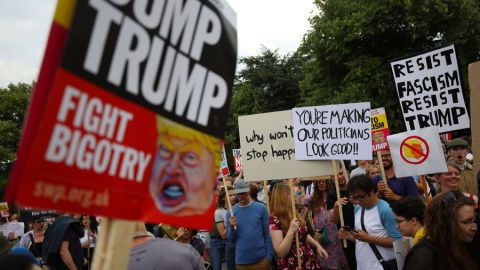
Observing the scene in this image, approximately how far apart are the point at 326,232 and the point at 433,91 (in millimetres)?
2515

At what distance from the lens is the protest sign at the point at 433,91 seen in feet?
18.5

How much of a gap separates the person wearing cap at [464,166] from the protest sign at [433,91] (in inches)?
23.2

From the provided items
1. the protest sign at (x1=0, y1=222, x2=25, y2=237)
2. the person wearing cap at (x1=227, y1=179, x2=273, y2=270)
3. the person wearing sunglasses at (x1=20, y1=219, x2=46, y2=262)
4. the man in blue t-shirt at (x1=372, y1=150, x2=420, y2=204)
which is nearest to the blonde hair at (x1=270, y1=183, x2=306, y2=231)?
the person wearing cap at (x1=227, y1=179, x2=273, y2=270)

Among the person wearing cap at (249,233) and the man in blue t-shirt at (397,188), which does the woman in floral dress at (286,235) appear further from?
the man in blue t-shirt at (397,188)

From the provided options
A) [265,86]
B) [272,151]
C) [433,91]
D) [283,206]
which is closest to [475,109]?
[433,91]

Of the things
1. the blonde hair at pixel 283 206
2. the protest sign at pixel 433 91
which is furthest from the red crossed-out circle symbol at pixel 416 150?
the blonde hair at pixel 283 206

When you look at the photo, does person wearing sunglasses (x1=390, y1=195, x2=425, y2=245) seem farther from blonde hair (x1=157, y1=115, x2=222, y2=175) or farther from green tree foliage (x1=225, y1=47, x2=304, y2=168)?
green tree foliage (x1=225, y1=47, x2=304, y2=168)

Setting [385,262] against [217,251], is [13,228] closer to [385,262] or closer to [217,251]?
[217,251]

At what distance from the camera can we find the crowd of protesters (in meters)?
3.03

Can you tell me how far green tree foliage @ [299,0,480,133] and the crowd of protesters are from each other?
58.8 ft

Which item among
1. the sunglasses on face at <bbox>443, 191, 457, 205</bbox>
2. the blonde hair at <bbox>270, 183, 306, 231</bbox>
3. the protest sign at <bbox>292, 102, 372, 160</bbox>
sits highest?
the protest sign at <bbox>292, 102, 372, 160</bbox>

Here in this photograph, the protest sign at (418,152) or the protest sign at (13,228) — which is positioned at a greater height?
the protest sign at (418,152)

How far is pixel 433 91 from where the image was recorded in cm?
581

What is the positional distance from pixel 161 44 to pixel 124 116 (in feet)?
1.04
